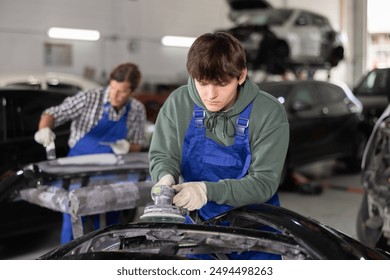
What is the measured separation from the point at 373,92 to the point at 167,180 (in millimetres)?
2294

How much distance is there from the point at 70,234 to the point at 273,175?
1.10 meters

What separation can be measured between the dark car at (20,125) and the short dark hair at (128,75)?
1.71ft

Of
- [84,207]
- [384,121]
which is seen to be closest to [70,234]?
[84,207]

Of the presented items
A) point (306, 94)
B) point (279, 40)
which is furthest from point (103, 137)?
point (279, 40)

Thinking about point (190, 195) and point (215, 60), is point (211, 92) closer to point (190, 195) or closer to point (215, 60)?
point (215, 60)

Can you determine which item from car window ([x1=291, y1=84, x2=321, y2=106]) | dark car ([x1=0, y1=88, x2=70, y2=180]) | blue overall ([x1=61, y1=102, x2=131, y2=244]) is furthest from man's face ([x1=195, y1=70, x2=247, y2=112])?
car window ([x1=291, y1=84, x2=321, y2=106])

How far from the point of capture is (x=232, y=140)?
1.27 metres

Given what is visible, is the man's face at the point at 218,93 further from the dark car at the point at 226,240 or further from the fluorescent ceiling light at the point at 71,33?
the fluorescent ceiling light at the point at 71,33

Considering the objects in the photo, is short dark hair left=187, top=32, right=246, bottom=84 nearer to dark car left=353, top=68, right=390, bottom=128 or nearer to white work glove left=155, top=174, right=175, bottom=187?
white work glove left=155, top=174, right=175, bottom=187

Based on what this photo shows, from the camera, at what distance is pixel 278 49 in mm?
5691

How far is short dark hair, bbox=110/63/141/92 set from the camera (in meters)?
2.09

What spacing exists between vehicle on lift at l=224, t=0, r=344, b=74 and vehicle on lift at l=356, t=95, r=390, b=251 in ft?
7.68

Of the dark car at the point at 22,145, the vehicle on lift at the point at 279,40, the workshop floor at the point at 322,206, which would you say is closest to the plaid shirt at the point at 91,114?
the dark car at the point at 22,145

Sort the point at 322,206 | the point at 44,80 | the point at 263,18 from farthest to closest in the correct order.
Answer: the point at 263,18, the point at 44,80, the point at 322,206
